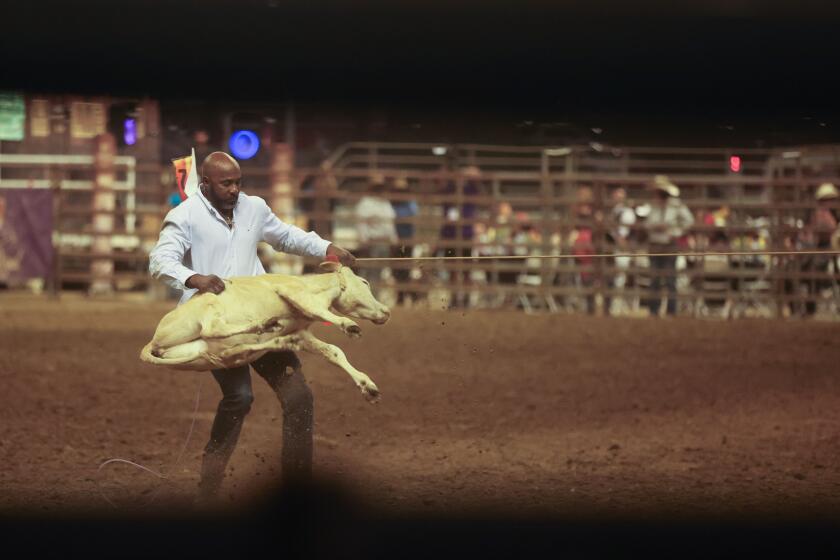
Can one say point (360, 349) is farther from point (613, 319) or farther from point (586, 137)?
point (586, 137)

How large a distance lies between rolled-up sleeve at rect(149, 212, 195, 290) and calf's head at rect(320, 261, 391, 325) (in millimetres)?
610

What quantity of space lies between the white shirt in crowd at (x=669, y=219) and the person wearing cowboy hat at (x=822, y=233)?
153 cm

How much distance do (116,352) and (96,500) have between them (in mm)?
5142

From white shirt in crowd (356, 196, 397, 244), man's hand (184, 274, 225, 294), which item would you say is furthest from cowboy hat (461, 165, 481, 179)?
man's hand (184, 274, 225, 294)

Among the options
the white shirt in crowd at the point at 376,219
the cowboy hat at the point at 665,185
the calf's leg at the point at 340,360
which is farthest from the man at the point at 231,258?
the cowboy hat at the point at 665,185

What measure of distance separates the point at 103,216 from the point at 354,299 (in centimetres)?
1122

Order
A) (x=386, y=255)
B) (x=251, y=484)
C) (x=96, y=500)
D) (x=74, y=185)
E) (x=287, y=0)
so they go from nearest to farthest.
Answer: (x=96, y=500) < (x=251, y=484) < (x=287, y=0) < (x=386, y=255) < (x=74, y=185)

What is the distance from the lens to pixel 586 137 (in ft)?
49.0

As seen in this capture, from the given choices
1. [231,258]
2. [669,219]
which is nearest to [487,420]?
[231,258]

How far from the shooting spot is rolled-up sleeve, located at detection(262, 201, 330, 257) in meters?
5.17

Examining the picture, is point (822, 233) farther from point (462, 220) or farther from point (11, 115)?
point (11, 115)

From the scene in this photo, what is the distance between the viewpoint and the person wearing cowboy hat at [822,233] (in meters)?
14.2

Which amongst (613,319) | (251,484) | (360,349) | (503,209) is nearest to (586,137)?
(503,209)

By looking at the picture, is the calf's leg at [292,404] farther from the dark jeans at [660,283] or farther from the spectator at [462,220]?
the dark jeans at [660,283]
